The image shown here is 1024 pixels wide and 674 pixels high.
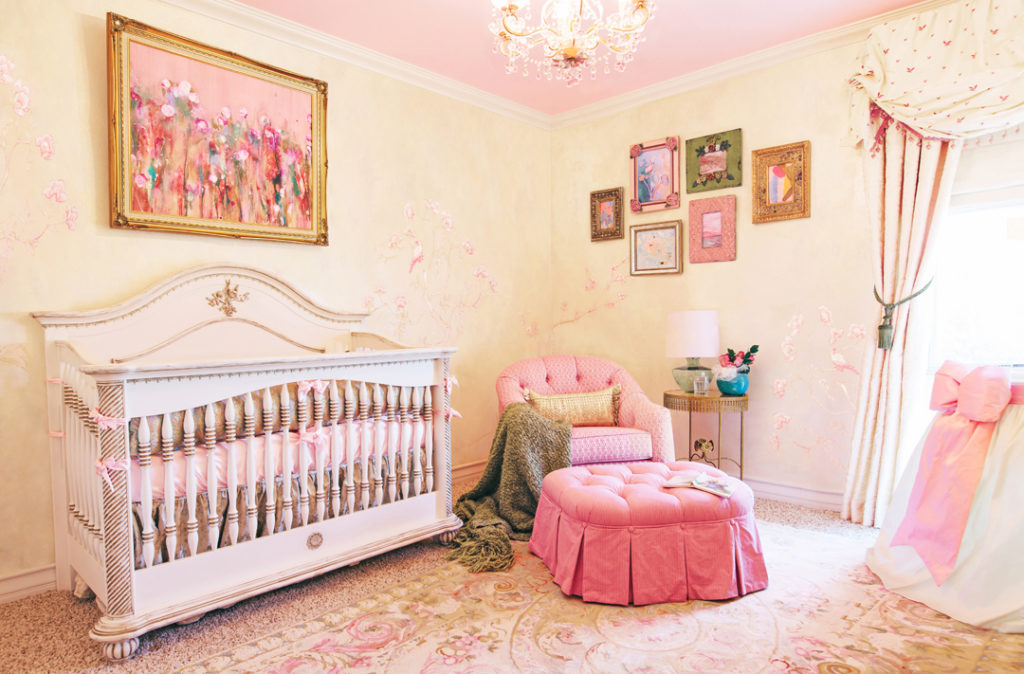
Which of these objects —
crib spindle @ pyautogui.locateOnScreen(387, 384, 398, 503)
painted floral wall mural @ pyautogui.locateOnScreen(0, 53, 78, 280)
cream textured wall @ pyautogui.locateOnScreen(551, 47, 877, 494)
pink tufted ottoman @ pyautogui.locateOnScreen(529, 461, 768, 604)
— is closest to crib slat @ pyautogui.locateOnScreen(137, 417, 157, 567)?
crib spindle @ pyautogui.locateOnScreen(387, 384, 398, 503)

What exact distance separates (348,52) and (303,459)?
2.25 metres

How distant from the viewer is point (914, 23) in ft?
9.37

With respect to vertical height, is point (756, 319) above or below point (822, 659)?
above

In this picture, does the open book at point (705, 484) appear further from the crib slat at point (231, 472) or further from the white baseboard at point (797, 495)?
the crib slat at point (231, 472)

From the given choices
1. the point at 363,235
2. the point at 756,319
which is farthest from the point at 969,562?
the point at 363,235

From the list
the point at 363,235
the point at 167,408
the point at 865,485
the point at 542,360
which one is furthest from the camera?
the point at 542,360

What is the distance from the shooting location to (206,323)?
8.99ft

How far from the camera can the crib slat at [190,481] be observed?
2.02 meters

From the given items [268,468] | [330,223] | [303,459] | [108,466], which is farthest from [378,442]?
[330,223]

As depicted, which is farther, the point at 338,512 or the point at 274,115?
the point at 274,115

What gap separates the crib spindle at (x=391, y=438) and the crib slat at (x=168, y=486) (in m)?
0.85

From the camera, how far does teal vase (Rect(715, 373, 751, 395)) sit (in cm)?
334

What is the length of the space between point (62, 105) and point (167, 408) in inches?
55.7

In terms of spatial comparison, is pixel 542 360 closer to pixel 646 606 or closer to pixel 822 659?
pixel 646 606
